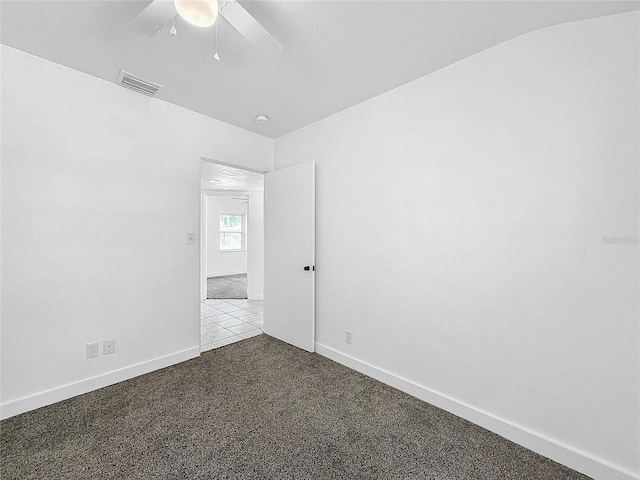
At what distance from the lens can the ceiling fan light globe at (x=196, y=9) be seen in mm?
1208

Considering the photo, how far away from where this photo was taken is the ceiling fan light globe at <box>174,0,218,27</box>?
121 cm

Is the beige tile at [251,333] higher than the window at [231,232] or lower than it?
lower

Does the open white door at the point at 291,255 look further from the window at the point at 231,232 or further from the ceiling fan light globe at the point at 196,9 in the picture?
the window at the point at 231,232

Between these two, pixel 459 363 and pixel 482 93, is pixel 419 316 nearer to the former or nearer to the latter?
pixel 459 363

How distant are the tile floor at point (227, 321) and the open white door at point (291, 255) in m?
0.39

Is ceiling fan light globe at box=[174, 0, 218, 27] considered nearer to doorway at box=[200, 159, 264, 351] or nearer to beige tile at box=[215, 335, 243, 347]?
doorway at box=[200, 159, 264, 351]

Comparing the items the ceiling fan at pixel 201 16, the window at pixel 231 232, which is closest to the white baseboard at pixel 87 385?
the ceiling fan at pixel 201 16

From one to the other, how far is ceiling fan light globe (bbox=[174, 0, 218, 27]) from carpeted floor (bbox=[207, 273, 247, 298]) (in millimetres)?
5338

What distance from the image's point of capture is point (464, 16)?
1647mm

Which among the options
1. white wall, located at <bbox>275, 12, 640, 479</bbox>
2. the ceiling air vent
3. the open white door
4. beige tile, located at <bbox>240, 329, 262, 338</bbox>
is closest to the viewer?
white wall, located at <bbox>275, 12, 640, 479</bbox>

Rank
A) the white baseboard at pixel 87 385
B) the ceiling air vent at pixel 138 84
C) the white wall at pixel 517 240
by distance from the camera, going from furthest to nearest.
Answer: the ceiling air vent at pixel 138 84 < the white baseboard at pixel 87 385 < the white wall at pixel 517 240

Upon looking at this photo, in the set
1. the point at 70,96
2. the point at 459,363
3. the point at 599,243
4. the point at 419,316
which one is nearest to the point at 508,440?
the point at 459,363

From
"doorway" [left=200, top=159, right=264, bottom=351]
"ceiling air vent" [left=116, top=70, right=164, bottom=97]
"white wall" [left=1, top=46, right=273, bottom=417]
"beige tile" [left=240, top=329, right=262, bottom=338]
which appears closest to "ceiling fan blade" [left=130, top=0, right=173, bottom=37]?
"ceiling air vent" [left=116, top=70, right=164, bottom=97]

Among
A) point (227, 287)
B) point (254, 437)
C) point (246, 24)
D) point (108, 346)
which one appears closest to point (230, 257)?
point (227, 287)
